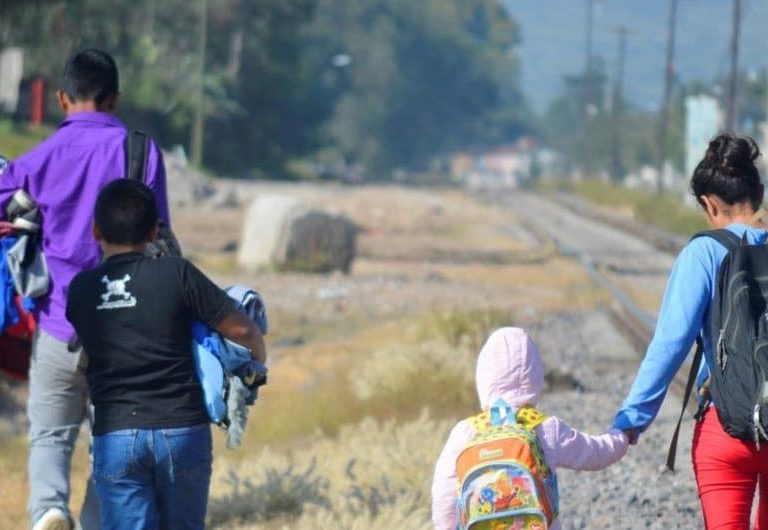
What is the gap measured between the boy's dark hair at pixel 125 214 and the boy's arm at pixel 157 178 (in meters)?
0.85

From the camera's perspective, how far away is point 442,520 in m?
4.73

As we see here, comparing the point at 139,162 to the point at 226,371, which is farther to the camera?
the point at 139,162

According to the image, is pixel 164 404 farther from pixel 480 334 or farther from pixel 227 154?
pixel 227 154

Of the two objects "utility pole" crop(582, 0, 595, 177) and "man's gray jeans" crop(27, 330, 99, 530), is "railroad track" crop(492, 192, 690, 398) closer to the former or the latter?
"man's gray jeans" crop(27, 330, 99, 530)

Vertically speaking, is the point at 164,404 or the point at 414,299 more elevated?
the point at 164,404

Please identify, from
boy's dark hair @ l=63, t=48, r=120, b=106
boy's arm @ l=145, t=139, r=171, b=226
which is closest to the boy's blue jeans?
boy's arm @ l=145, t=139, r=171, b=226

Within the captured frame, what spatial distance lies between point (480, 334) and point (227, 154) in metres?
67.0

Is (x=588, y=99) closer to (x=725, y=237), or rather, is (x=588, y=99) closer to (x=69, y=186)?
(x=69, y=186)

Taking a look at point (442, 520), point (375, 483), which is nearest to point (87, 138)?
point (442, 520)

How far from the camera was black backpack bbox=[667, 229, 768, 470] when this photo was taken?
4.64 m

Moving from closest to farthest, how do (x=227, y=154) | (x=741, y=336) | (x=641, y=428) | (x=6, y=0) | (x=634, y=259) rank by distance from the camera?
(x=741, y=336) → (x=641, y=428) → (x=634, y=259) → (x=6, y=0) → (x=227, y=154)

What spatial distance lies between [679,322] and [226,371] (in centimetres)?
142

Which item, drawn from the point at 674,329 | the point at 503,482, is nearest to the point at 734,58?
the point at 674,329

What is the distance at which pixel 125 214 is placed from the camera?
5477mm
